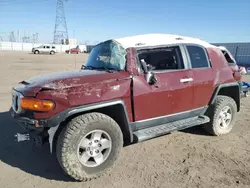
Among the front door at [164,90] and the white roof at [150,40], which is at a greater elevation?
the white roof at [150,40]

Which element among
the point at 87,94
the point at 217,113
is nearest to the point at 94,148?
the point at 87,94

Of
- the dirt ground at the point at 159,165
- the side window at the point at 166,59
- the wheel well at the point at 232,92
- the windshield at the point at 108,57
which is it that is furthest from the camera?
the wheel well at the point at 232,92

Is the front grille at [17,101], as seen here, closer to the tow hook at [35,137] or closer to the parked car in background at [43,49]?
the tow hook at [35,137]

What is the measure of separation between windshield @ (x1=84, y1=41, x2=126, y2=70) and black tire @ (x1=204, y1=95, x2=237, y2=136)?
224 cm

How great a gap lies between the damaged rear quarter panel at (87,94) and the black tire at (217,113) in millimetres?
2112

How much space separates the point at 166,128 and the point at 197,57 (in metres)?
1.56

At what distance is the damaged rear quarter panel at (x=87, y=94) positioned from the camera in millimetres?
3164

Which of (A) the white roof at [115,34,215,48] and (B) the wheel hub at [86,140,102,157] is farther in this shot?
(A) the white roof at [115,34,215,48]

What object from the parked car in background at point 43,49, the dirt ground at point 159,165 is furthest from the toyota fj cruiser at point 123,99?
the parked car in background at point 43,49

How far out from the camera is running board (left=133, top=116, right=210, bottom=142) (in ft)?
12.7

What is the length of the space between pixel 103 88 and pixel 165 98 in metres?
1.20

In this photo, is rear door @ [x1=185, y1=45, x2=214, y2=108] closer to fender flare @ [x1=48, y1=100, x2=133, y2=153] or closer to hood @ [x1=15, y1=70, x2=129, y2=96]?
hood @ [x1=15, y1=70, x2=129, y2=96]

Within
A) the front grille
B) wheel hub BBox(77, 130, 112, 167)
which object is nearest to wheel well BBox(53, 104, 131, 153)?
wheel hub BBox(77, 130, 112, 167)

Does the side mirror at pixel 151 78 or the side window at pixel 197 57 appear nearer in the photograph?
the side mirror at pixel 151 78
